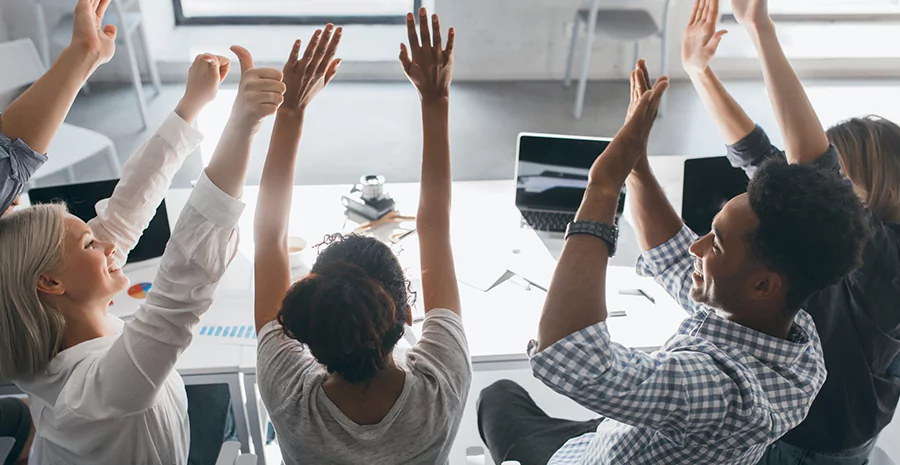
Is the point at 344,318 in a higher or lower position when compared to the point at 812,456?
higher

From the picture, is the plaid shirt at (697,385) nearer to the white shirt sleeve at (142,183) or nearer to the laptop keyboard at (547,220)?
the white shirt sleeve at (142,183)

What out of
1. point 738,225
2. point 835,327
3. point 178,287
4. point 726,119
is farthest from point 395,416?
point 726,119

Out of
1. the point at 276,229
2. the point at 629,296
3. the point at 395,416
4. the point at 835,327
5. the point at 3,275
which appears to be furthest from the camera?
the point at 629,296

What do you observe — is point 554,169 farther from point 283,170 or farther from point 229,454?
point 229,454

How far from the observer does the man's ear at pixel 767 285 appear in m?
1.20

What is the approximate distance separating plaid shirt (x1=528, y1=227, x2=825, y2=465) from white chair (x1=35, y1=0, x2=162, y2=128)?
→ 4.45m

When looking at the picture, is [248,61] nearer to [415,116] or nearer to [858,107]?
[415,116]

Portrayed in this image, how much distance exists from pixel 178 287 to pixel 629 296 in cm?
132

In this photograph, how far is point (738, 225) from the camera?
1.24 m

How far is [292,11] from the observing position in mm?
5734

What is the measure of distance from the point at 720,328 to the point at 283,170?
898 mm

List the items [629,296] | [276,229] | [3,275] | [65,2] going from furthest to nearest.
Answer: [65,2]
[629,296]
[276,229]
[3,275]

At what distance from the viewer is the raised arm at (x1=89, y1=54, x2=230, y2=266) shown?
157 centimetres

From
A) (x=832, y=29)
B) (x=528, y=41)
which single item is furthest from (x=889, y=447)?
(x=832, y=29)
